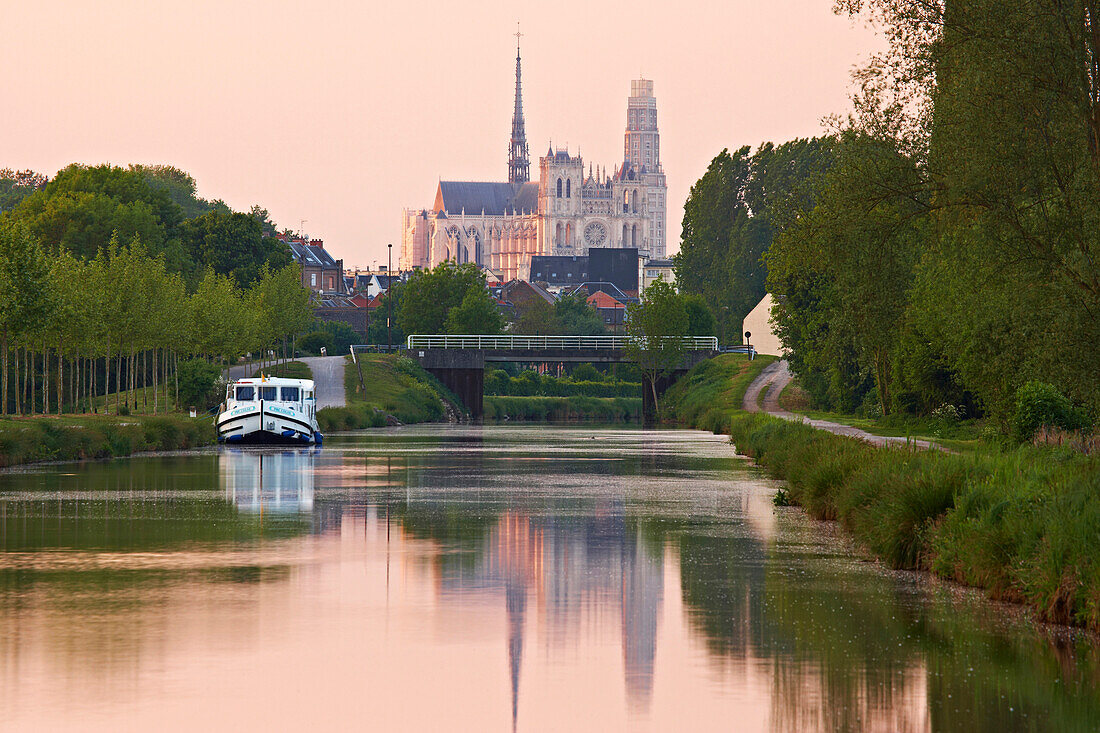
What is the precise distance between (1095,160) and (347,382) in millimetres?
72726

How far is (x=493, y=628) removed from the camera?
15844mm

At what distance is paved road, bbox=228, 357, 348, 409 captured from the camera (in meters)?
92.1

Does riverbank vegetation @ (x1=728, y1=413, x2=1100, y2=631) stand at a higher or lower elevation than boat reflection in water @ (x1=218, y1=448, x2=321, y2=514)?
higher

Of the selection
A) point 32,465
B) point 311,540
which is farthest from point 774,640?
point 32,465

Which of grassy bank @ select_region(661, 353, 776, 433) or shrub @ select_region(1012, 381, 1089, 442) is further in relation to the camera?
grassy bank @ select_region(661, 353, 776, 433)

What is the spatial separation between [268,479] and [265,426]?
817 inches

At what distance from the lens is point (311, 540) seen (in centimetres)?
2403

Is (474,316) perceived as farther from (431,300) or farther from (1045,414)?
(1045,414)

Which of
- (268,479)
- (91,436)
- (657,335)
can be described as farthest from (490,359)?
(268,479)

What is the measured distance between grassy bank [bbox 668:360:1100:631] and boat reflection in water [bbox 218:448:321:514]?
423 inches

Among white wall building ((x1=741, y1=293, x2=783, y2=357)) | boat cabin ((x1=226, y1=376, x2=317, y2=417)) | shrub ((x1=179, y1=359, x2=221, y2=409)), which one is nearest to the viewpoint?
boat cabin ((x1=226, y1=376, x2=317, y2=417))

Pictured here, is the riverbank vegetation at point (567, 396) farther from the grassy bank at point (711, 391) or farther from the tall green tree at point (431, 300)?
the grassy bank at point (711, 391)

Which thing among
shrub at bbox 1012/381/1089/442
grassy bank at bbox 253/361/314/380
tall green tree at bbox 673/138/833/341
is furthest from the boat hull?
tall green tree at bbox 673/138/833/341

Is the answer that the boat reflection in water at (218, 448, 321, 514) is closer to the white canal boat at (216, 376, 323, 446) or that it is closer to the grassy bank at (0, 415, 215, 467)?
the grassy bank at (0, 415, 215, 467)
